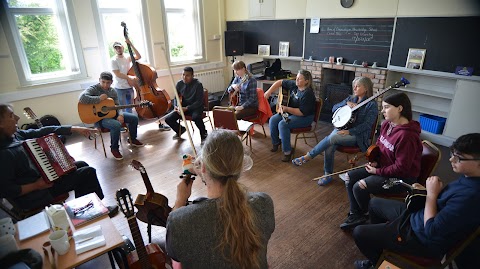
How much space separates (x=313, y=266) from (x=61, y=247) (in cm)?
165

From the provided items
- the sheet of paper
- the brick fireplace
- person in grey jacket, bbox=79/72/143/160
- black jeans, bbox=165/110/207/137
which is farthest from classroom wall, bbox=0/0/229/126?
the brick fireplace

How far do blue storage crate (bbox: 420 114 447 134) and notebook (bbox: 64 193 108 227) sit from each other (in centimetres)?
441

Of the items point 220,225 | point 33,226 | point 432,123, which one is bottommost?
point 432,123

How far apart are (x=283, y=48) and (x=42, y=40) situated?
13.7 ft

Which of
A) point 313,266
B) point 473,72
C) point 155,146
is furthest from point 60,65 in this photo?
point 473,72

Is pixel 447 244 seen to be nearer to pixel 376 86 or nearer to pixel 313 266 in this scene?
pixel 313 266

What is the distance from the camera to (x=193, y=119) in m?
4.25

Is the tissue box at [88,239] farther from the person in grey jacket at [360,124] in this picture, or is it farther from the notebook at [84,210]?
the person in grey jacket at [360,124]

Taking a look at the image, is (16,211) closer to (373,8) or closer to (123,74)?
(123,74)

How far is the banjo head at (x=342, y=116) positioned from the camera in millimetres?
3020

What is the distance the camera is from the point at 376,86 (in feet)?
14.8

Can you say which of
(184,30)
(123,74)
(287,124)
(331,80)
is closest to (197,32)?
(184,30)

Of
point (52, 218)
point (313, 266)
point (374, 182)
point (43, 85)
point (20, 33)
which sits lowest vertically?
point (313, 266)

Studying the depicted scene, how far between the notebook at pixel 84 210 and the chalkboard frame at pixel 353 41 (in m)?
4.31
